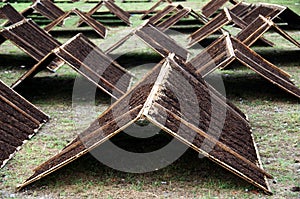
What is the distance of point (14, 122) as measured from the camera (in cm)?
671

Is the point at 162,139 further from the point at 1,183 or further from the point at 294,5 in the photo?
the point at 294,5

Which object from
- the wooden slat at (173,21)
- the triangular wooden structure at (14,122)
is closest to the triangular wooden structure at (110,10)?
the wooden slat at (173,21)

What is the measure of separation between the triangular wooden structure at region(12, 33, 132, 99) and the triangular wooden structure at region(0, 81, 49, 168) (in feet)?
3.00

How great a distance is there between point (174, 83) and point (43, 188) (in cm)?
175

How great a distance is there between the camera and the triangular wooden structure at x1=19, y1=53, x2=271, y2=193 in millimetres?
5223

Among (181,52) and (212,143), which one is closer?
(212,143)

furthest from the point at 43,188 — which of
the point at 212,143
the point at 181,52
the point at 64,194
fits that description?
the point at 181,52

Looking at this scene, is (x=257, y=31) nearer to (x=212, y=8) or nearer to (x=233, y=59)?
(x=233, y=59)

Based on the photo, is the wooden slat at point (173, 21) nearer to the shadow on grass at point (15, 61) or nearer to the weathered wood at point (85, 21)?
the weathered wood at point (85, 21)

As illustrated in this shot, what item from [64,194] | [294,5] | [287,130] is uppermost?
[64,194]

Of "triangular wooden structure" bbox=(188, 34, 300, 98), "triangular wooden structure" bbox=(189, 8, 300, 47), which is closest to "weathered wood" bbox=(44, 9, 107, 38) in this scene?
"triangular wooden structure" bbox=(189, 8, 300, 47)

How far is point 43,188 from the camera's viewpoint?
5.31 meters

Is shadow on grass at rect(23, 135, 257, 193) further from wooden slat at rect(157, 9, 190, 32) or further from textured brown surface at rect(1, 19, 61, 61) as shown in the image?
wooden slat at rect(157, 9, 190, 32)

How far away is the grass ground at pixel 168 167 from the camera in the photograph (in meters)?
5.26
